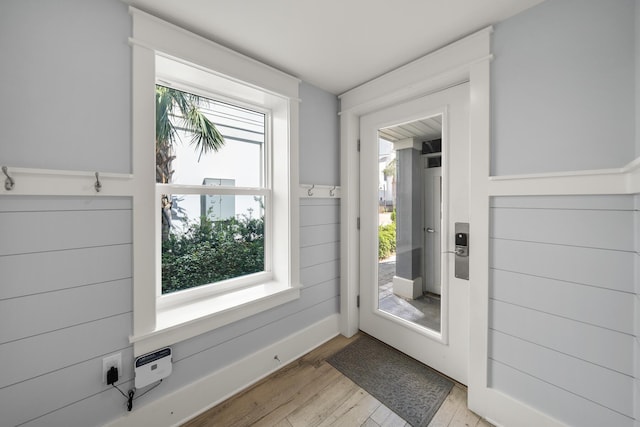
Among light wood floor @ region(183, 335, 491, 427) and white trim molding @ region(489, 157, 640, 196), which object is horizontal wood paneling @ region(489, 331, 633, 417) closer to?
light wood floor @ region(183, 335, 491, 427)

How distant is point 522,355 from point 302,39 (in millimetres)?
2274

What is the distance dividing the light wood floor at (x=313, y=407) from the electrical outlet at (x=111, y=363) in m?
0.55

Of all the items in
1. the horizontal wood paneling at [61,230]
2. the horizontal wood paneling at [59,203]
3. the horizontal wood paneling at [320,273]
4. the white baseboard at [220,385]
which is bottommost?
the white baseboard at [220,385]

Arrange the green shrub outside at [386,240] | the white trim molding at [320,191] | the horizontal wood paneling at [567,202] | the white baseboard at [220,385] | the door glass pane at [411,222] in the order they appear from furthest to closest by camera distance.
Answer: the green shrub outside at [386,240], the white trim molding at [320,191], the door glass pane at [411,222], the white baseboard at [220,385], the horizontal wood paneling at [567,202]

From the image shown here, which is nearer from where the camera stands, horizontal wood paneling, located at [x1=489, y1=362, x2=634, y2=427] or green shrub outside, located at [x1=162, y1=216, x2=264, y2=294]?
horizontal wood paneling, located at [x1=489, y1=362, x2=634, y2=427]

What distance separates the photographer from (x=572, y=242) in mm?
1217

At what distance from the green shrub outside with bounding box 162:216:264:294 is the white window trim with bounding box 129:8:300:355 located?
10cm

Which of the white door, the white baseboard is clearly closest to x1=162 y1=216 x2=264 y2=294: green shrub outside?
the white baseboard

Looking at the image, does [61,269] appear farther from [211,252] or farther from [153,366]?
[211,252]

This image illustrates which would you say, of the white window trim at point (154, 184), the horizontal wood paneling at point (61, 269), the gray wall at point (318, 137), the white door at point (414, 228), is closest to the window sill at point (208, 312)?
the white window trim at point (154, 184)

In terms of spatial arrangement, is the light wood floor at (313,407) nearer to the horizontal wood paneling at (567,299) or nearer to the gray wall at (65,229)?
the gray wall at (65,229)

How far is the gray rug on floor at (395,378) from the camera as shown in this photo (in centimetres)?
154

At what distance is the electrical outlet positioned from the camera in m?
1.22

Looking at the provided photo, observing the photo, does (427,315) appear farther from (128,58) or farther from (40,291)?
(128,58)
